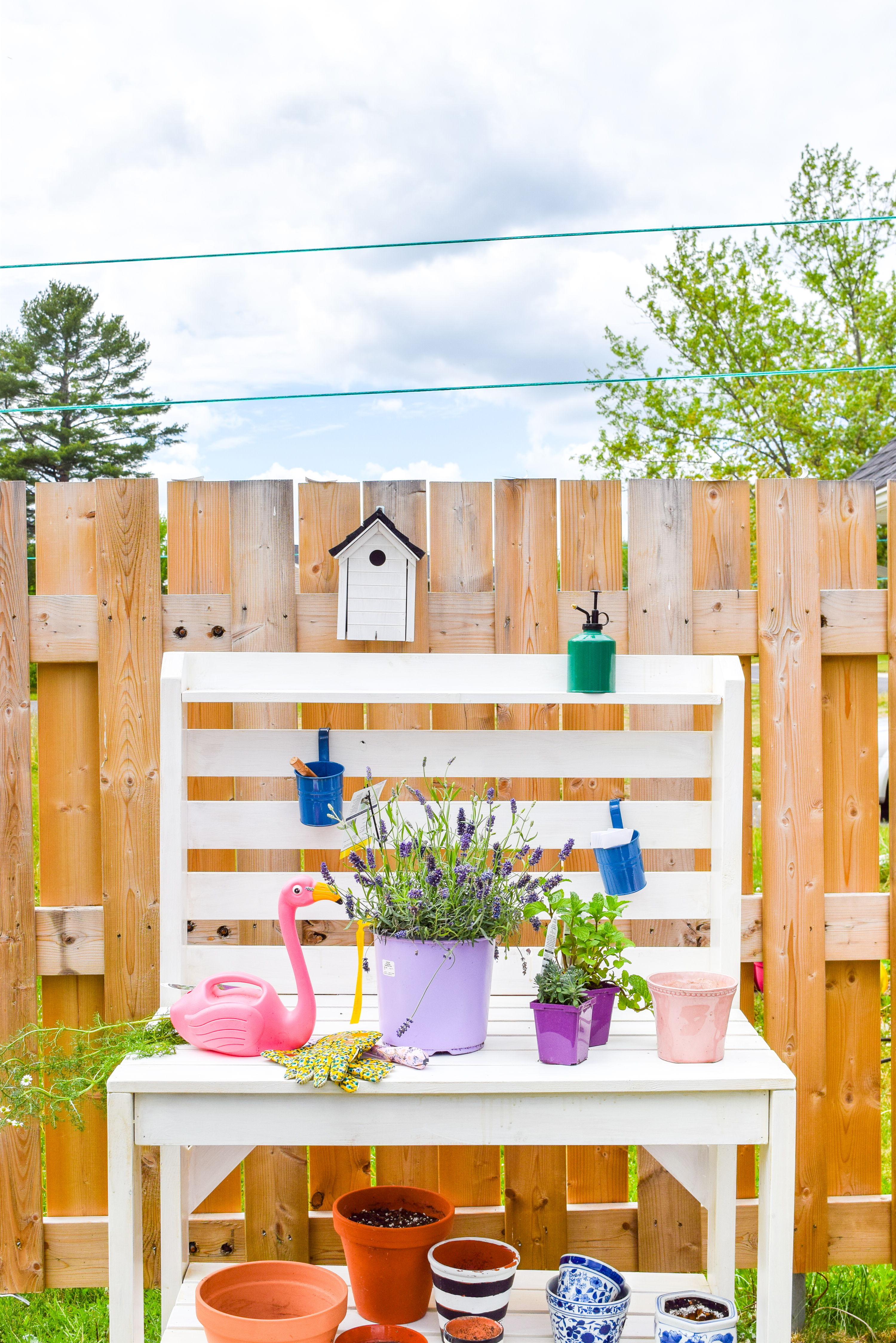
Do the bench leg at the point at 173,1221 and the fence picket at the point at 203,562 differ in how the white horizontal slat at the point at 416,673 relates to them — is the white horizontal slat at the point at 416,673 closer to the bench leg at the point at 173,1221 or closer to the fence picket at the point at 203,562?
Answer: the fence picket at the point at 203,562

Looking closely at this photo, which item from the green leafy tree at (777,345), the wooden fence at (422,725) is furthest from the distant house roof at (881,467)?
the green leafy tree at (777,345)

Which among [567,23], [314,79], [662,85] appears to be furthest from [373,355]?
[567,23]

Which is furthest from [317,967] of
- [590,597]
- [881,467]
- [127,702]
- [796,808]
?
[881,467]

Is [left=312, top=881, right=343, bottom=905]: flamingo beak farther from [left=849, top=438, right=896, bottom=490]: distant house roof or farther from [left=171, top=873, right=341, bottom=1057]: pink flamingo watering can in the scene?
[left=849, top=438, right=896, bottom=490]: distant house roof

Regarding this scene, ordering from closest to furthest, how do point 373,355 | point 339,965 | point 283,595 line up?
point 339,965
point 283,595
point 373,355

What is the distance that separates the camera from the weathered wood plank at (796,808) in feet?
6.51

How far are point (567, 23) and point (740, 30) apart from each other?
149cm

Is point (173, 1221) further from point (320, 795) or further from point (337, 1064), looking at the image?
point (320, 795)

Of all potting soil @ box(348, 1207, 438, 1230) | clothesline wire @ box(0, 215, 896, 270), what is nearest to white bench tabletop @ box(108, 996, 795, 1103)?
potting soil @ box(348, 1207, 438, 1230)

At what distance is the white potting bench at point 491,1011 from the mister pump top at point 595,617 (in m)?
0.09

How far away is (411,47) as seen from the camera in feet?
18.1

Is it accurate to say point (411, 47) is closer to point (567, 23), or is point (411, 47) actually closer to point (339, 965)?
point (567, 23)

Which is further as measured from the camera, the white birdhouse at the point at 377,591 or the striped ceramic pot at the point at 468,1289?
the white birdhouse at the point at 377,591

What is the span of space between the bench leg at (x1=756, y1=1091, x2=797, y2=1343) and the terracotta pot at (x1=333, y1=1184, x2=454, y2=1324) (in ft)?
1.77
